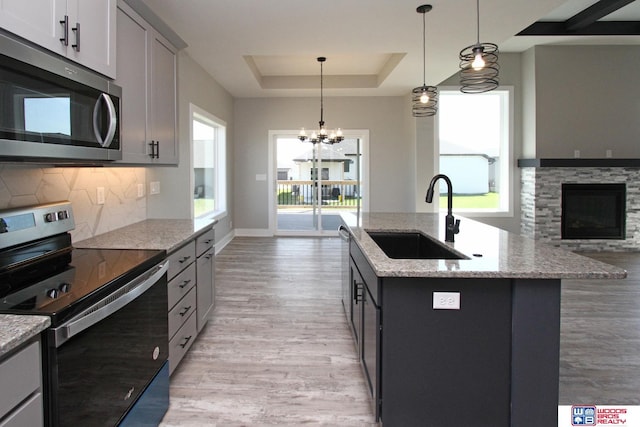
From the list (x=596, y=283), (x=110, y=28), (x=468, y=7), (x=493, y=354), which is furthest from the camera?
(x=596, y=283)

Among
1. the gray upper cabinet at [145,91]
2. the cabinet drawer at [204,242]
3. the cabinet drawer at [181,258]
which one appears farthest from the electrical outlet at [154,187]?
the cabinet drawer at [181,258]

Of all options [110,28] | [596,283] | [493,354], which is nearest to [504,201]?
[596,283]

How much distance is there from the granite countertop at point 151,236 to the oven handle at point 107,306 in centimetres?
30

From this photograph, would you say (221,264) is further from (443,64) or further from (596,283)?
(596,283)

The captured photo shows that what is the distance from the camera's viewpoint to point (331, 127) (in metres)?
7.70

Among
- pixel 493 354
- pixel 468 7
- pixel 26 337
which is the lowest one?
pixel 493 354

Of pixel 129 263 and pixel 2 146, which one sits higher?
pixel 2 146

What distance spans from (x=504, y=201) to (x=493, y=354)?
5958 mm

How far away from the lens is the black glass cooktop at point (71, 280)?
126cm

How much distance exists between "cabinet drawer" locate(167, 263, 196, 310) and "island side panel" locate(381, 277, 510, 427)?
1.23 meters

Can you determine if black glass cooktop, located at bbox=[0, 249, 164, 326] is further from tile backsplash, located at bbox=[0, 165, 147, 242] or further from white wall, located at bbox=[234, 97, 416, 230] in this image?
white wall, located at bbox=[234, 97, 416, 230]

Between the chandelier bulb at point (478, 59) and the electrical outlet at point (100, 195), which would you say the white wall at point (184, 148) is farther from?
the chandelier bulb at point (478, 59)

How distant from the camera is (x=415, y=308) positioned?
175 cm

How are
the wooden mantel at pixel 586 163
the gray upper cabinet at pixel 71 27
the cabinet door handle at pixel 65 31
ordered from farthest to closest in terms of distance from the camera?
the wooden mantel at pixel 586 163 < the cabinet door handle at pixel 65 31 < the gray upper cabinet at pixel 71 27
